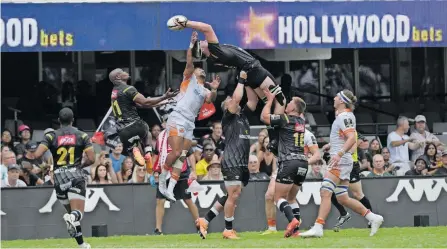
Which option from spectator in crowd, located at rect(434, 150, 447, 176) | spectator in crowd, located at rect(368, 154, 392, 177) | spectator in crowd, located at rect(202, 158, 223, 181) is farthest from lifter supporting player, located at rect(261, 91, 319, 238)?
spectator in crowd, located at rect(434, 150, 447, 176)

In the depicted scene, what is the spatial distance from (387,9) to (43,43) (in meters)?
6.79

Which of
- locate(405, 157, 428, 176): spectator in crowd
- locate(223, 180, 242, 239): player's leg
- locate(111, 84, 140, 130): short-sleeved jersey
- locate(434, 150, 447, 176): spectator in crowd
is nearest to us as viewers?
locate(223, 180, 242, 239): player's leg

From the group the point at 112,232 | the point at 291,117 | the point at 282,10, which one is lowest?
the point at 112,232

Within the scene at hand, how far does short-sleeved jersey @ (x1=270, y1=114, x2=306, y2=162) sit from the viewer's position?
22859 millimetres

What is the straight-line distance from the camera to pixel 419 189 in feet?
90.3

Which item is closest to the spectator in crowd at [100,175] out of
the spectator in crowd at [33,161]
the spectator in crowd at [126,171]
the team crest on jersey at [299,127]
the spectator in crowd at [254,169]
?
the spectator in crowd at [126,171]

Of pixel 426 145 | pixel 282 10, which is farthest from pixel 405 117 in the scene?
pixel 282 10

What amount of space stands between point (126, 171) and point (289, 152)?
552cm

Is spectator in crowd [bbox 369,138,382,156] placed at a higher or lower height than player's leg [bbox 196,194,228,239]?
higher

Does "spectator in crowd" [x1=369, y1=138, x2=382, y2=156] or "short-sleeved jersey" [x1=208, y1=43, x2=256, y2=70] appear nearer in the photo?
"short-sleeved jersey" [x1=208, y1=43, x2=256, y2=70]

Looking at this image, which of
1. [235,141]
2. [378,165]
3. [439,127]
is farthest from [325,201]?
[439,127]

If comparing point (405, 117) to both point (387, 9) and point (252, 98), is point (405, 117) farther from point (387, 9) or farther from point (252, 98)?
point (252, 98)

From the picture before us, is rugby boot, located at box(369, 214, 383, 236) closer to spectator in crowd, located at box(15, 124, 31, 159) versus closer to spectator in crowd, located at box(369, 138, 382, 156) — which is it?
spectator in crowd, located at box(369, 138, 382, 156)

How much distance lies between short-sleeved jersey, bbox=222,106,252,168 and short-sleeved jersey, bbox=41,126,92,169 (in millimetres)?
2593
